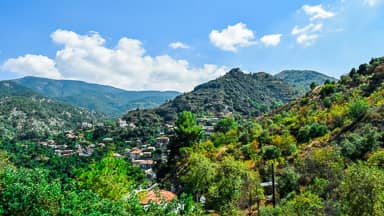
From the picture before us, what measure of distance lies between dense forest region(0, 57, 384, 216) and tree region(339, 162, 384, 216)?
30mm

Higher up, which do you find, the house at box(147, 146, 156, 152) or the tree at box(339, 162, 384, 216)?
the tree at box(339, 162, 384, 216)

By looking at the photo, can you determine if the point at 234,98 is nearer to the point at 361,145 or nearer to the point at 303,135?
the point at 303,135

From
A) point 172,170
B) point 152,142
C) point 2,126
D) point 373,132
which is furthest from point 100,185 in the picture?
point 2,126

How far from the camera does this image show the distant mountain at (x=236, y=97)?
116875 mm

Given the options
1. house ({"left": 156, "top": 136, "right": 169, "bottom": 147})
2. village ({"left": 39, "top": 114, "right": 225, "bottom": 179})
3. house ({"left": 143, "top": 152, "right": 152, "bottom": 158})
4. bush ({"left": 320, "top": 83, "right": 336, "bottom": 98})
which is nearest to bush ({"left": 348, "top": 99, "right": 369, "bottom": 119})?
bush ({"left": 320, "top": 83, "right": 336, "bottom": 98})

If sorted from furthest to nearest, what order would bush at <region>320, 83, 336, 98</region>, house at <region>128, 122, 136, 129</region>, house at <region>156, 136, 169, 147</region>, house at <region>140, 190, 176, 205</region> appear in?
1. house at <region>128, 122, 136, 129</region>
2. house at <region>156, 136, 169, 147</region>
3. bush at <region>320, 83, 336, 98</region>
4. house at <region>140, 190, 176, 205</region>

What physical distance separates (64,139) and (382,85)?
8684 cm

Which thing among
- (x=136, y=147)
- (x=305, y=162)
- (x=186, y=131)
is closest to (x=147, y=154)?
(x=136, y=147)

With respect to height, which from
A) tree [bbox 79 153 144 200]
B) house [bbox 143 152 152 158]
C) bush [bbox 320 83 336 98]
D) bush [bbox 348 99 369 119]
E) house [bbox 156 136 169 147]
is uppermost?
bush [bbox 320 83 336 98]

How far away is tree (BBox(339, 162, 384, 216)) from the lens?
38.9ft

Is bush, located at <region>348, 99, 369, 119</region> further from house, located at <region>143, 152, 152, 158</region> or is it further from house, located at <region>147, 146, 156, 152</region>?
house, located at <region>147, 146, 156, 152</region>

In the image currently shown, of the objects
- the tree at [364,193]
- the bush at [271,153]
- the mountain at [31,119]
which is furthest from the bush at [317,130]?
the mountain at [31,119]

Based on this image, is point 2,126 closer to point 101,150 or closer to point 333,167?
point 101,150

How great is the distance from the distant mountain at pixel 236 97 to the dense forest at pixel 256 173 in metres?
52.3
